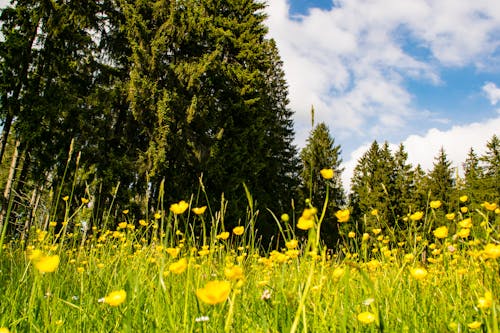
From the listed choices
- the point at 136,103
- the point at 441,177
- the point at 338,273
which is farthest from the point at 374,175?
the point at 338,273

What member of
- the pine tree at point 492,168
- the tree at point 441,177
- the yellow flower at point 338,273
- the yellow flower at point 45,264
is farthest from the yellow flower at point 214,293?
the tree at point 441,177

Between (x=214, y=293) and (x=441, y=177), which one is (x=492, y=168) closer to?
(x=441, y=177)

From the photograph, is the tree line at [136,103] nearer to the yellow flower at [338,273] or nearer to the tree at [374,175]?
the yellow flower at [338,273]

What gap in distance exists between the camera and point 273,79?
75.8 feet

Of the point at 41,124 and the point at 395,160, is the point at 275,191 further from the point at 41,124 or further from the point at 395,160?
the point at 395,160

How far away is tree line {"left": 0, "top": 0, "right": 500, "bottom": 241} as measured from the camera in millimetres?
9953

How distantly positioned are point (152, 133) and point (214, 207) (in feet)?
12.4

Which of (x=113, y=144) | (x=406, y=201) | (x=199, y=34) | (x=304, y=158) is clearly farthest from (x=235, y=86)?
(x=406, y=201)

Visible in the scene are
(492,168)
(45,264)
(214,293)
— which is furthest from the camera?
(492,168)

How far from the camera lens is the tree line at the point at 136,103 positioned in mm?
9953

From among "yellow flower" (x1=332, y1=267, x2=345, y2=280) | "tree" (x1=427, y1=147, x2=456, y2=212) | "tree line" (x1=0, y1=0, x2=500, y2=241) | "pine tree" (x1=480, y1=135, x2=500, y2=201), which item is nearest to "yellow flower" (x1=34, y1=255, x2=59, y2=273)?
"yellow flower" (x1=332, y1=267, x2=345, y2=280)

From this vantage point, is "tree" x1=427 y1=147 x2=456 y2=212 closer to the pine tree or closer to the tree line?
the pine tree

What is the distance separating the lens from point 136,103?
1163cm

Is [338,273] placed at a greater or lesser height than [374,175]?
lesser
